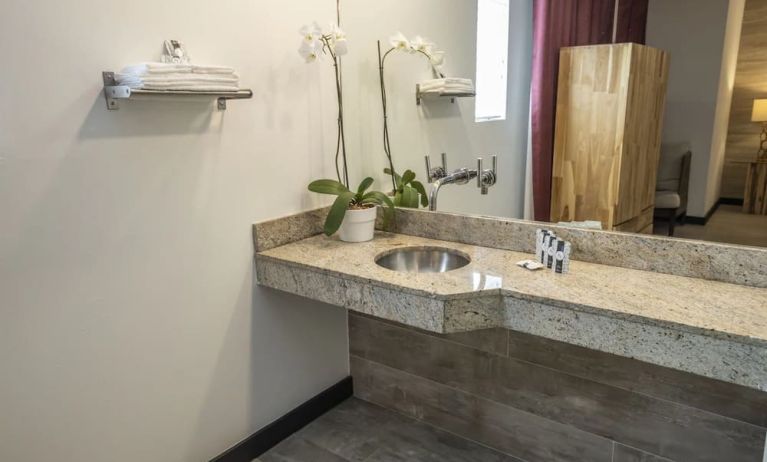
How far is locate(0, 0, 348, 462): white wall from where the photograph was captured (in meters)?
1.26

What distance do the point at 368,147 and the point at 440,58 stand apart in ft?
1.43

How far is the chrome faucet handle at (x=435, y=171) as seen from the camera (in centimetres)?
196

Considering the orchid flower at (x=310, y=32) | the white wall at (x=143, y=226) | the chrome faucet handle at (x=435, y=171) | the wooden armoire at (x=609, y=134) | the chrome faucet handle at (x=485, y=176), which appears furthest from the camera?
the chrome faucet handle at (x=435, y=171)

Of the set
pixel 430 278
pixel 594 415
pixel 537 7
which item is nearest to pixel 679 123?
pixel 537 7

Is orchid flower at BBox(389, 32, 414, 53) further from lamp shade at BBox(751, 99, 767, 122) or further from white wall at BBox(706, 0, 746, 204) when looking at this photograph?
lamp shade at BBox(751, 99, 767, 122)

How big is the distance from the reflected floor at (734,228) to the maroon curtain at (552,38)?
1.52 feet

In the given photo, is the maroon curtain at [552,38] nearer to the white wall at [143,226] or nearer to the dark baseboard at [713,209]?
the dark baseboard at [713,209]

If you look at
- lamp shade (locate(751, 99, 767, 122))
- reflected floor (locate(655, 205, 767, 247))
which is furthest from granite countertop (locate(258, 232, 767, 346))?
lamp shade (locate(751, 99, 767, 122))

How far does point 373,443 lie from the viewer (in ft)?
6.59

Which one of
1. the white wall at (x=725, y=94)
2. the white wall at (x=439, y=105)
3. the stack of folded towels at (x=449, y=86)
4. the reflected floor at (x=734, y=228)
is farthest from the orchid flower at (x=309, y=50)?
the reflected floor at (x=734, y=228)

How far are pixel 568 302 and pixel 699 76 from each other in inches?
27.7

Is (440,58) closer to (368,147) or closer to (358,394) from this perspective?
(368,147)

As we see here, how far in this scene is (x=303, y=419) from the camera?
6.91ft

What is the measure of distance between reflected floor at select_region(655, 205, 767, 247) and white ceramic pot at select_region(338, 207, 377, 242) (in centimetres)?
104
